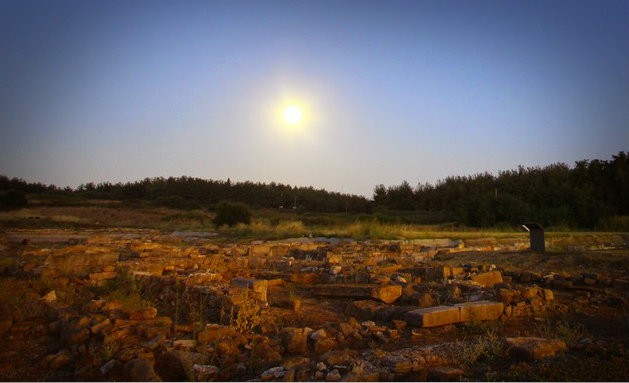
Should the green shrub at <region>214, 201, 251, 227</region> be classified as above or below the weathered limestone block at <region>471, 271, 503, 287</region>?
above

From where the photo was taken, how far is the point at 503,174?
48.2 m

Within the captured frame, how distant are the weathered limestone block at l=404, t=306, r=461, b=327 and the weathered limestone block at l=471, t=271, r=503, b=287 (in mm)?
2959

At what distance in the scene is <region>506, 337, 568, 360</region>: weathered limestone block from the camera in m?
4.20

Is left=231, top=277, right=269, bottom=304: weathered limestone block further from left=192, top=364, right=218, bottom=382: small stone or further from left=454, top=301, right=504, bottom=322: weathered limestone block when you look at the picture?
left=454, top=301, right=504, bottom=322: weathered limestone block

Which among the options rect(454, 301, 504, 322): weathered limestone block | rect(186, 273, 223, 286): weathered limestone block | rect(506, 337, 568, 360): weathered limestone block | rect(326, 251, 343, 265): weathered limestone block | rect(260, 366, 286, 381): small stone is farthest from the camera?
rect(326, 251, 343, 265): weathered limestone block

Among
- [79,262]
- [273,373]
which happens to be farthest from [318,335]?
[79,262]

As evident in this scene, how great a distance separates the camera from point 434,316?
18.4 ft

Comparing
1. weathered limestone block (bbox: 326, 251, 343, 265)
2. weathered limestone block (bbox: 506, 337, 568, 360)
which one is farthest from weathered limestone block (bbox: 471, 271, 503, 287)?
weathered limestone block (bbox: 506, 337, 568, 360)

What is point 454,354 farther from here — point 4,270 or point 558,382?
point 4,270

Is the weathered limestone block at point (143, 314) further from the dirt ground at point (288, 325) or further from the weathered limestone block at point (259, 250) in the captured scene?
the weathered limestone block at point (259, 250)

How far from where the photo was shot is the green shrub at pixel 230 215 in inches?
1181

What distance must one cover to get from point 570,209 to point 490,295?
1001 inches

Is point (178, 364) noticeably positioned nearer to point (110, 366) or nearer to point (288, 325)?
point (110, 366)

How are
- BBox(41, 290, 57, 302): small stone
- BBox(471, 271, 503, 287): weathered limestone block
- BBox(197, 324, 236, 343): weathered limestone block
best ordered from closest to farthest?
BBox(197, 324, 236, 343): weathered limestone block, BBox(41, 290, 57, 302): small stone, BBox(471, 271, 503, 287): weathered limestone block
